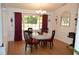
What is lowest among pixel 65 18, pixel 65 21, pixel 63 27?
pixel 63 27

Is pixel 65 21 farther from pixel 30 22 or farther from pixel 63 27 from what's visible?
pixel 30 22

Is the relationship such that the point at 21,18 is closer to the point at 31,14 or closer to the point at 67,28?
the point at 31,14

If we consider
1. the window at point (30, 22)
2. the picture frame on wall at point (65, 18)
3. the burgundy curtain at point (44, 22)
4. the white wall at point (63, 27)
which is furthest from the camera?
the burgundy curtain at point (44, 22)

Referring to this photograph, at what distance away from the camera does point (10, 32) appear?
284 inches

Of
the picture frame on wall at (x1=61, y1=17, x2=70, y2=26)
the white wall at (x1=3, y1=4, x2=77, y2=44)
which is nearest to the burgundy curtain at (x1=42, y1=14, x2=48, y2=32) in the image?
the white wall at (x1=3, y1=4, x2=77, y2=44)

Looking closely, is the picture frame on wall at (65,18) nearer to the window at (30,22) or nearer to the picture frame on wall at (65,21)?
the picture frame on wall at (65,21)

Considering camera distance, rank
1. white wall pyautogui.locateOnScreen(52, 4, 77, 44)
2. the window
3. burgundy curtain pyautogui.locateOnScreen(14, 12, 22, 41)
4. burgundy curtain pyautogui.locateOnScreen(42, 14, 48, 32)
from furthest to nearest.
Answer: burgundy curtain pyautogui.locateOnScreen(42, 14, 48, 32) < the window < burgundy curtain pyautogui.locateOnScreen(14, 12, 22, 41) < white wall pyautogui.locateOnScreen(52, 4, 77, 44)

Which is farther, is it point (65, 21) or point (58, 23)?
point (58, 23)

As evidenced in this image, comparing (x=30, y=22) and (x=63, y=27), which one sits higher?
(x=30, y=22)

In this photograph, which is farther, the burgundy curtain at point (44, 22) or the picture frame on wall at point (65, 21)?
the burgundy curtain at point (44, 22)

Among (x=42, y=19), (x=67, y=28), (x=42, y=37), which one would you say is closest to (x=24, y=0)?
(x=42, y=37)

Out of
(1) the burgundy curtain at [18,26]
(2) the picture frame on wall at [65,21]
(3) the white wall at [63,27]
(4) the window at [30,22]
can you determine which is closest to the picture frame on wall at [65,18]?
(2) the picture frame on wall at [65,21]

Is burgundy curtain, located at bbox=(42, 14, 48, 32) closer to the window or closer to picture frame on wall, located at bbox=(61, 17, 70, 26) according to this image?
the window

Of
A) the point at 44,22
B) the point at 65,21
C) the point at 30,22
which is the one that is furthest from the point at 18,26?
the point at 65,21
